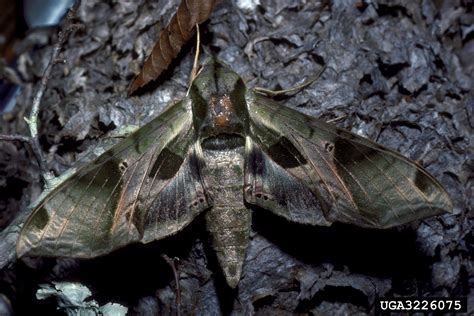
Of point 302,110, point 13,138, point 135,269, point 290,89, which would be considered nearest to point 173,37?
point 290,89

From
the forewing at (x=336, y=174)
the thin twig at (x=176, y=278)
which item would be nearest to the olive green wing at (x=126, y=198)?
the thin twig at (x=176, y=278)

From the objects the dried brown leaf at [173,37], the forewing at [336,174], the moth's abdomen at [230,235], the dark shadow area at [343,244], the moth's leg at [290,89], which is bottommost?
the dark shadow area at [343,244]

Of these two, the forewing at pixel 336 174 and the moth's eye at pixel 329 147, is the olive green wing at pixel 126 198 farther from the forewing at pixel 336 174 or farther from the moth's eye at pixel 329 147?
the moth's eye at pixel 329 147

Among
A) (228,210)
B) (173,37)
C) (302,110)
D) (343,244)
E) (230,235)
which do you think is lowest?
(343,244)

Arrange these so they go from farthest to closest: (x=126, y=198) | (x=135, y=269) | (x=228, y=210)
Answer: (x=135, y=269), (x=228, y=210), (x=126, y=198)

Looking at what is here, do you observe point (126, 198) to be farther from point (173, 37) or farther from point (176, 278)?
point (173, 37)

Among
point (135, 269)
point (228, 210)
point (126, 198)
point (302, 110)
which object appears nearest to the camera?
point (126, 198)

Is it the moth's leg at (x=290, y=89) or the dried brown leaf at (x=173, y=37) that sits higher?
the dried brown leaf at (x=173, y=37)

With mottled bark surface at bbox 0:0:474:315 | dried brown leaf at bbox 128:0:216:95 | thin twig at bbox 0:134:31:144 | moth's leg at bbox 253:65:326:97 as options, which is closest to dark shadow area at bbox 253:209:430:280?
mottled bark surface at bbox 0:0:474:315
